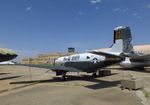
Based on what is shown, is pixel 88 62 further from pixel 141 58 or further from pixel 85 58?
pixel 141 58

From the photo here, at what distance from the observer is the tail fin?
28.5m

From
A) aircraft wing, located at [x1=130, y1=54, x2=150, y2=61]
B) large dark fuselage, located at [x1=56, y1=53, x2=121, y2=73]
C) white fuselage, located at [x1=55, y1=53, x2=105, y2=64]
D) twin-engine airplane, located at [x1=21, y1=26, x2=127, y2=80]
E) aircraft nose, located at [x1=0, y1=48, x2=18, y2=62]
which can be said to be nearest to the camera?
twin-engine airplane, located at [x1=21, y1=26, x2=127, y2=80]

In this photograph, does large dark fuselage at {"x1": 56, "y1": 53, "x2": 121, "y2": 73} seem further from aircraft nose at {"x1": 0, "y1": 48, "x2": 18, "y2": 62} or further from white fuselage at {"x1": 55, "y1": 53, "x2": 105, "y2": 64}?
aircraft nose at {"x1": 0, "y1": 48, "x2": 18, "y2": 62}

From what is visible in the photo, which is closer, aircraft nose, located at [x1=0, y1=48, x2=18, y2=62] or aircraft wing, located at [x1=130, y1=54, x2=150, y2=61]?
aircraft nose, located at [x1=0, y1=48, x2=18, y2=62]

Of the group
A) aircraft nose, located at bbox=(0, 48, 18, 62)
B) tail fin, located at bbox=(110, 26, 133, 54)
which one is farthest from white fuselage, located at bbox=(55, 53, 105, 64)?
aircraft nose, located at bbox=(0, 48, 18, 62)

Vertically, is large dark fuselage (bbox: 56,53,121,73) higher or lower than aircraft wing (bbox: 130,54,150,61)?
lower

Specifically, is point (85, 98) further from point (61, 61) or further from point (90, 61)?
point (61, 61)

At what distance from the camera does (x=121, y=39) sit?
29.5 metres

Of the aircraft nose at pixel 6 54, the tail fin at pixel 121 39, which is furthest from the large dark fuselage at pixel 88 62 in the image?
the aircraft nose at pixel 6 54

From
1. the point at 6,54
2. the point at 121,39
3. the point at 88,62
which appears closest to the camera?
the point at 88,62

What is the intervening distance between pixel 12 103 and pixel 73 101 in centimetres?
381

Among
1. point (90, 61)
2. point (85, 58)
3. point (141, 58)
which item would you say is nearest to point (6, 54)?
point (85, 58)

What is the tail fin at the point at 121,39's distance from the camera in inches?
1124

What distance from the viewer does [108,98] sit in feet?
50.9
